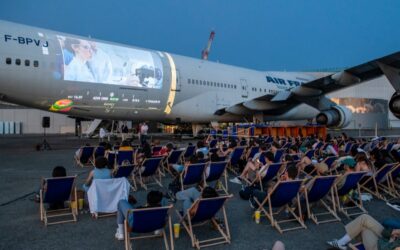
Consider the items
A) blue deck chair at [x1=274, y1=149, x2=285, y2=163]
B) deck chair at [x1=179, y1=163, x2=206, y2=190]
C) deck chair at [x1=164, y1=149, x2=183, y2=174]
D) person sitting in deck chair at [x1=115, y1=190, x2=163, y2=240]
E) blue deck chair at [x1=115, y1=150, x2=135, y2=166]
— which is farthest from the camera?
blue deck chair at [x1=274, y1=149, x2=285, y2=163]

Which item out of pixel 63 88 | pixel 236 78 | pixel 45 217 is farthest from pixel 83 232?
pixel 236 78

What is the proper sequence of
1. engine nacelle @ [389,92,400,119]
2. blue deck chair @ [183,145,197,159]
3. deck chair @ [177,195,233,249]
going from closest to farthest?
deck chair @ [177,195,233,249] < blue deck chair @ [183,145,197,159] < engine nacelle @ [389,92,400,119]

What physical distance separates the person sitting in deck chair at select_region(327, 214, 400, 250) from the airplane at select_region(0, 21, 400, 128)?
10.4 metres

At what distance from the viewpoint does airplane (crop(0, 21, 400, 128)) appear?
47.5 ft

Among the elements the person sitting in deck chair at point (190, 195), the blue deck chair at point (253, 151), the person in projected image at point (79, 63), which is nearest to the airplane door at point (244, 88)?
the person in projected image at point (79, 63)

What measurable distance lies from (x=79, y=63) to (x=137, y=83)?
314 cm

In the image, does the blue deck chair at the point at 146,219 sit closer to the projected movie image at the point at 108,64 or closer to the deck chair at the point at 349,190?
the deck chair at the point at 349,190

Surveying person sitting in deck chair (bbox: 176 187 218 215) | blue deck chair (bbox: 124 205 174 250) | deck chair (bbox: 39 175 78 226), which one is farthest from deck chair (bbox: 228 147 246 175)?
blue deck chair (bbox: 124 205 174 250)

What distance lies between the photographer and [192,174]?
7.76 m

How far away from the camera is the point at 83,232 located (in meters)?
5.61

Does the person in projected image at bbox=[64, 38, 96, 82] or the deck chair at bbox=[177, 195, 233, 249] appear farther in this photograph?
the person in projected image at bbox=[64, 38, 96, 82]

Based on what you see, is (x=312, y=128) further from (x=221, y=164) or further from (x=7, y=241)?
(x=7, y=241)

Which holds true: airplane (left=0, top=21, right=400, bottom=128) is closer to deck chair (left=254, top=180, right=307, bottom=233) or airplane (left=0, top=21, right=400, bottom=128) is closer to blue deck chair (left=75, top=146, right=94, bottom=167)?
blue deck chair (left=75, top=146, right=94, bottom=167)

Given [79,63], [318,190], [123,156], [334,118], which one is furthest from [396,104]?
[79,63]
